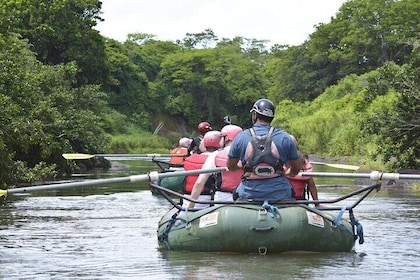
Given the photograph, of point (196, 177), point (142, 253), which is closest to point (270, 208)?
point (142, 253)

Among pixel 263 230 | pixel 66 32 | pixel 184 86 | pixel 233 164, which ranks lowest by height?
pixel 263 230

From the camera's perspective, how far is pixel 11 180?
766 inches

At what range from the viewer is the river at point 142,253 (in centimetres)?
905

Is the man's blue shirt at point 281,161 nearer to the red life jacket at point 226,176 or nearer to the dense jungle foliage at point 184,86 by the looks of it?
the red life jacket at point 226,176

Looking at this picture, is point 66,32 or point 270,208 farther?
point 66,32

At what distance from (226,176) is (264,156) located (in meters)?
1.05

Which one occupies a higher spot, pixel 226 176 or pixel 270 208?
pixel 226 176

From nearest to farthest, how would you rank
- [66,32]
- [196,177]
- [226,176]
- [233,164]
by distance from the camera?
1. [233,164]
2. [226,176]
3. [196,177]
4. [66,32]

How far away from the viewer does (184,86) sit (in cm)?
7556

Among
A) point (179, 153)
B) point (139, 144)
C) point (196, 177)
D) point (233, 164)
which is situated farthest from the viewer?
point (139, 144)

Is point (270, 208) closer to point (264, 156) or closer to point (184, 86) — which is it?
point (264, 156)

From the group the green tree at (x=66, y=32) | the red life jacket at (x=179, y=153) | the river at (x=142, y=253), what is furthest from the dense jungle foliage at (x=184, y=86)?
the river at (x=142, y=253)

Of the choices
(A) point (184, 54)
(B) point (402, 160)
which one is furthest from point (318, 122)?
(A) point (184, 54)

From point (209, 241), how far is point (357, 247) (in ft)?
6.95
